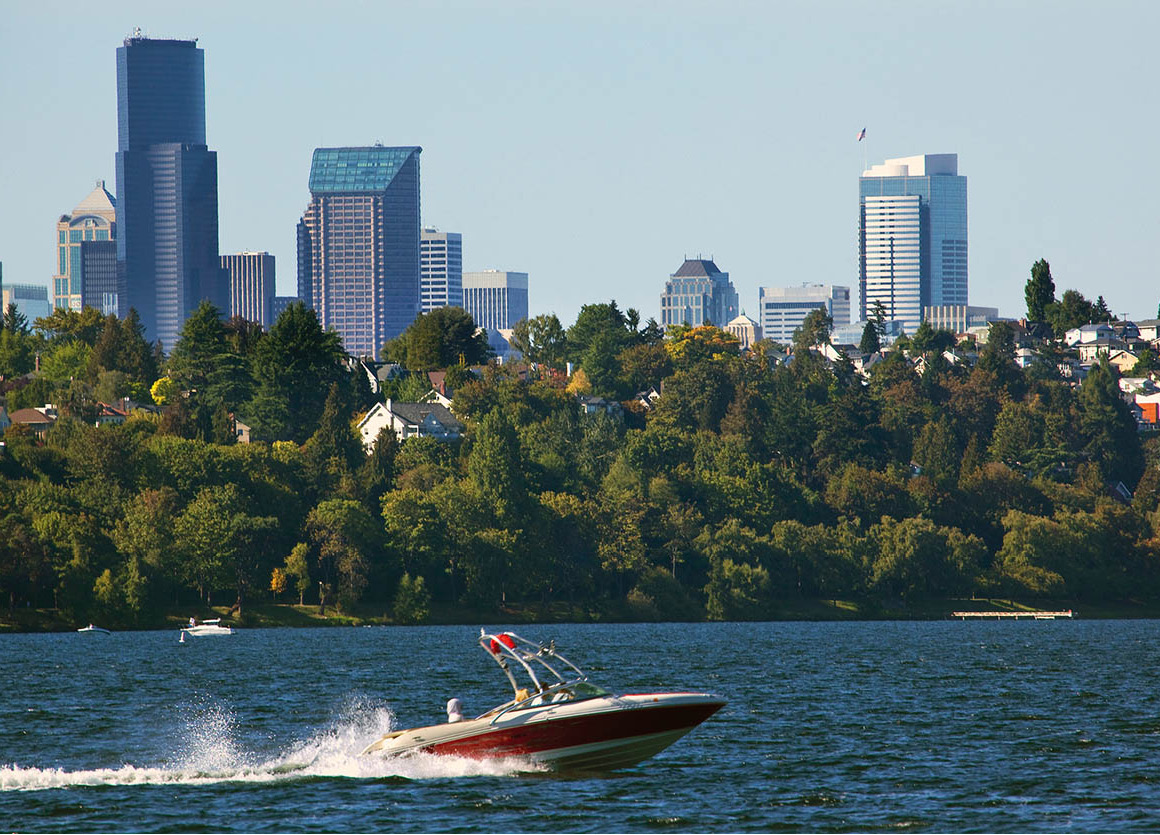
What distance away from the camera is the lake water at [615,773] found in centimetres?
4828

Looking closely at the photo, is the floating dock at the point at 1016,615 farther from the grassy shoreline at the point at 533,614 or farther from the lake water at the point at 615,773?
the lake water at the point at 615,773

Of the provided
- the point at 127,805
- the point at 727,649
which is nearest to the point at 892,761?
the point at 127,805

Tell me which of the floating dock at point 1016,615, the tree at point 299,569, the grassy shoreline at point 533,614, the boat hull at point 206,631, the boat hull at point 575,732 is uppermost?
the boat hull at point 575,732

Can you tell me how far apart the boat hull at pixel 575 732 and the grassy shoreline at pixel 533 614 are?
339ft

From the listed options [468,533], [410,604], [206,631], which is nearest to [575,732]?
[206,631]

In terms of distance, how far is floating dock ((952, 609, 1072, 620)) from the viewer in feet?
593

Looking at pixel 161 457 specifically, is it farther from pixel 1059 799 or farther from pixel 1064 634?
pixel 1059 799

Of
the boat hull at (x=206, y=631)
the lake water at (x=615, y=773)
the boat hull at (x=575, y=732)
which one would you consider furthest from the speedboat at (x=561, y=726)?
the boat hull at (x=206, y=631)

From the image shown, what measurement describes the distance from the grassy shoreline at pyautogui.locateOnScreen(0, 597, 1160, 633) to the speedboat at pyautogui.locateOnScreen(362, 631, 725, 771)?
103 meters

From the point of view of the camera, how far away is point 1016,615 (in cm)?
18250

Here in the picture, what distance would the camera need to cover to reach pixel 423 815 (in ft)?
158

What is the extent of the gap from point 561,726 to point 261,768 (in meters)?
10.9

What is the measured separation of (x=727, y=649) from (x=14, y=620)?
6110cm

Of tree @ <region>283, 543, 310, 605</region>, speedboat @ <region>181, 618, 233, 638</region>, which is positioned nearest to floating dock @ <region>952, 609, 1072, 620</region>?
tree @ <region>283, 543, 310, 605</region>
